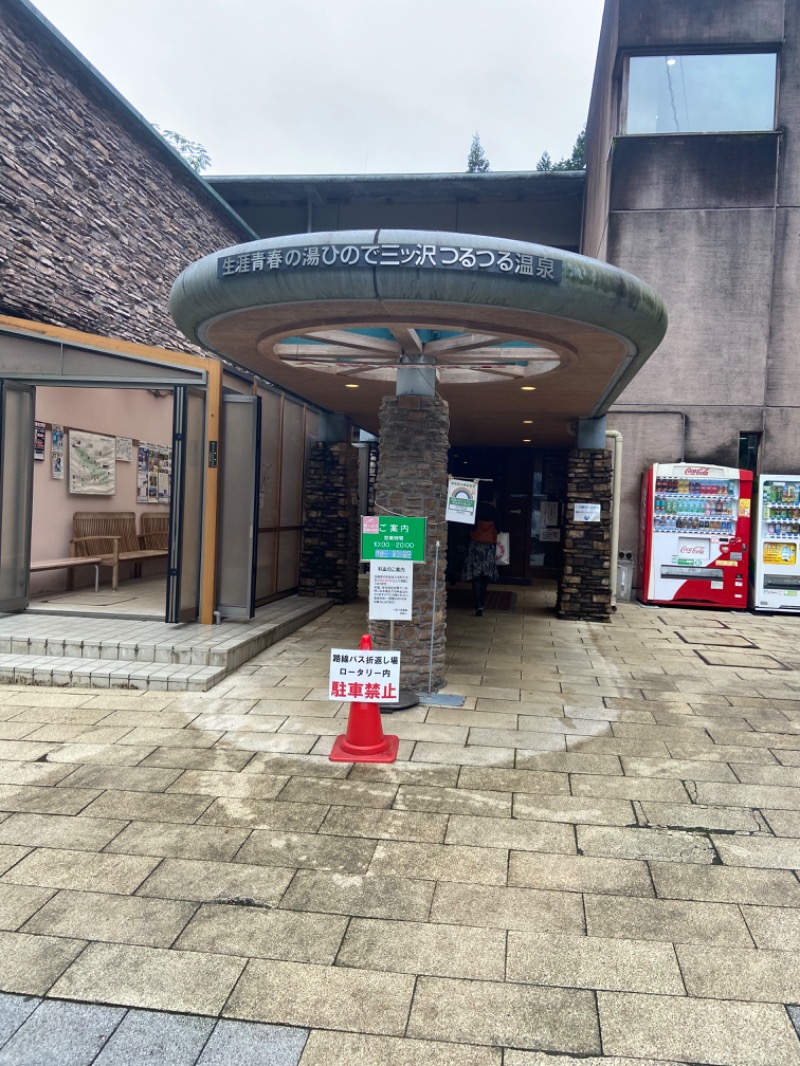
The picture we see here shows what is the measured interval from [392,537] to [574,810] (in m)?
2.56

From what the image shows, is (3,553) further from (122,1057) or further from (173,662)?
(122,1057)

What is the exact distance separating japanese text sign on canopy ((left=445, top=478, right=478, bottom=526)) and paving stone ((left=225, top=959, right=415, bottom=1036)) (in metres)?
4.31

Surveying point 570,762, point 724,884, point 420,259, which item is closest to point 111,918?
point 724,884

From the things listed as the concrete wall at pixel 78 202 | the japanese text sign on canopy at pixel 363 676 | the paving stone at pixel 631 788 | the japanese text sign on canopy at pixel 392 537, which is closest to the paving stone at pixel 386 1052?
the paving stone at pixel 631 788

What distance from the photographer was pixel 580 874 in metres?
3.32

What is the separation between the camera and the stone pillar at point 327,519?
1068 centimetres

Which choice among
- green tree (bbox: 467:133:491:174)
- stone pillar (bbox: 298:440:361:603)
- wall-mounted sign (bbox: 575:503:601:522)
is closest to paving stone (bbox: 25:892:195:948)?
stone pillar (bbox: 298:440:361:603)

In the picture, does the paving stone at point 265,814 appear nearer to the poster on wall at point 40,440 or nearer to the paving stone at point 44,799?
the paving stone at point 44,799

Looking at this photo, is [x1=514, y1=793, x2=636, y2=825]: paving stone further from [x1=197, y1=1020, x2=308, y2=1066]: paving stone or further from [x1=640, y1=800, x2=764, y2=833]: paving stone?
[x1=197, y1=1020, x2=308, y2=1066]: paving stone

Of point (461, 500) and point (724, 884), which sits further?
point (461, 500)

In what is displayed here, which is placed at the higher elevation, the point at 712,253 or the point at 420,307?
the point at 712,253

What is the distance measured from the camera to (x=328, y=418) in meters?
10.7

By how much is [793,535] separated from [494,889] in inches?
396

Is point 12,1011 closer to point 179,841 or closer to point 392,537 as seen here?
point 179,841
